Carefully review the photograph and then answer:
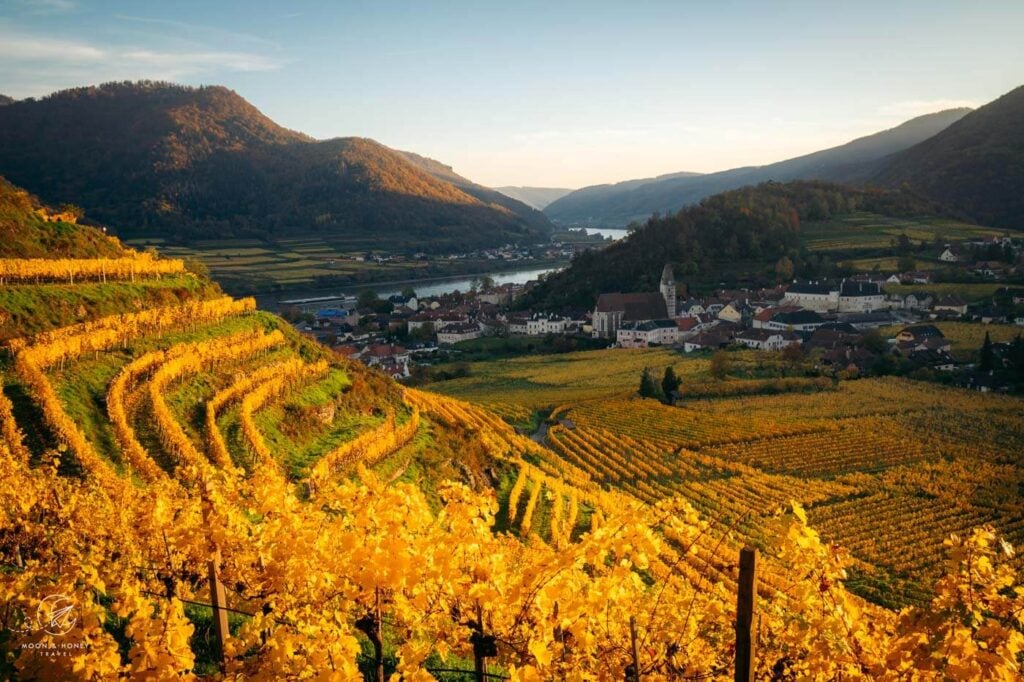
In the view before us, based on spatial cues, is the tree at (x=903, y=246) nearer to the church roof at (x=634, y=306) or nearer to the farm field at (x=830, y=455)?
the church roof at (x=634, y=306)

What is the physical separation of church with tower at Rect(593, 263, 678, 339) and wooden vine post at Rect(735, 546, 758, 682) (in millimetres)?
74095

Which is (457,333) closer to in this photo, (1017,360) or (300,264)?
(1017,360)

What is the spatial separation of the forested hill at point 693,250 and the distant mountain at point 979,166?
44.2 meters

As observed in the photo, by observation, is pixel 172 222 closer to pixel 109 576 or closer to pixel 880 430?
pixel 880 430

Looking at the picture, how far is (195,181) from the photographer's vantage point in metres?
170

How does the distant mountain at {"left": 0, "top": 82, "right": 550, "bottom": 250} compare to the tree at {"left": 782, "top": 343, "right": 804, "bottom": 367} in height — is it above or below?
above

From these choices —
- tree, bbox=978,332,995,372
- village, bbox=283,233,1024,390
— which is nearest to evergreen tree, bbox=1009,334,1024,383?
tree, bbox=978,332,995,372

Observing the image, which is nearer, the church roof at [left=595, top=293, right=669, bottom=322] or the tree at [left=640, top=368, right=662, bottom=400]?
the tree at [left=640, top=368, right=662, bottom=400]

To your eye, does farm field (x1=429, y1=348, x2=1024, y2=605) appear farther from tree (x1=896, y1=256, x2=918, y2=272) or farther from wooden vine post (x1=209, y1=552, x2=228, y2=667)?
tree (x1=896, y1=256, x2=918, y2=272)

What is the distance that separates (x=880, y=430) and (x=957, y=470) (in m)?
7.50

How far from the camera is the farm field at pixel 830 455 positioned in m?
24.2

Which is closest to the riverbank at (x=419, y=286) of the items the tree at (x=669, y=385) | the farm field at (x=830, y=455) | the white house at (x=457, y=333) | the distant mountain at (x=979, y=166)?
the white house at (x=457, y=333)

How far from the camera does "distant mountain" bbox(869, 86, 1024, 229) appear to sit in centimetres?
13262

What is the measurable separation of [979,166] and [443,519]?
576 feet
